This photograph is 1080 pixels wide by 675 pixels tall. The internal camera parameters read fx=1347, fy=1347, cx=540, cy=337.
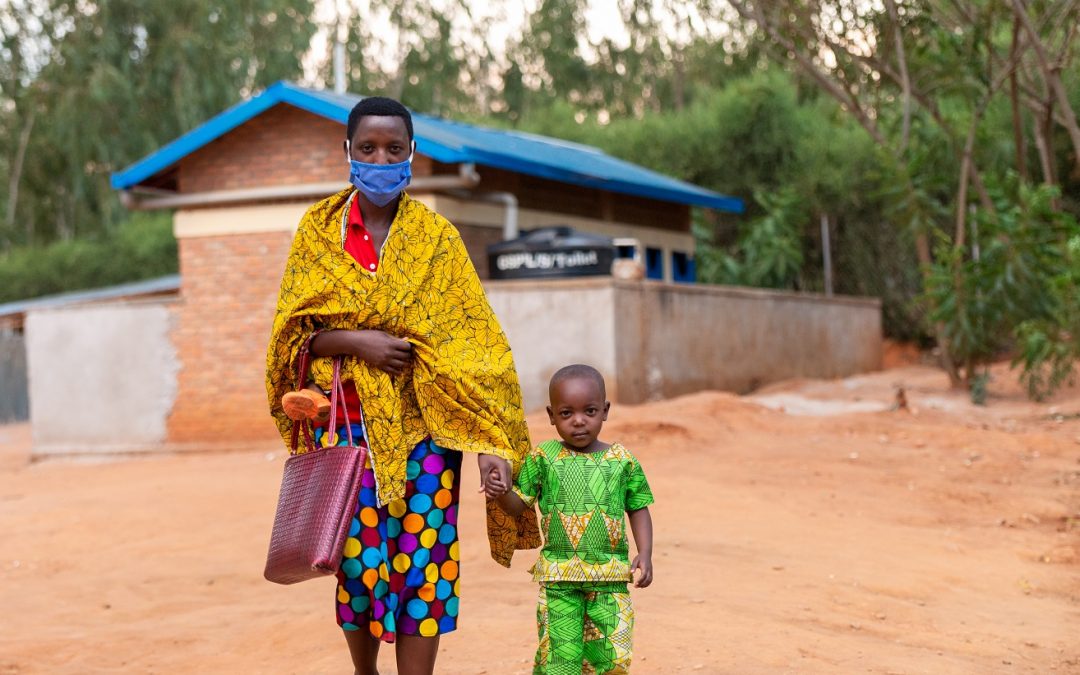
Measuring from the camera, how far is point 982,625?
18.7 ft

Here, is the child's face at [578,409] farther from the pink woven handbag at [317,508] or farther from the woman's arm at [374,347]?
the pink woven handbag at [317,508]

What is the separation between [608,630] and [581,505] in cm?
36

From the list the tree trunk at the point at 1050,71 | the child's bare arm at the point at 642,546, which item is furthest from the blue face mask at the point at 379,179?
the tree trunk at the point at 1050,71

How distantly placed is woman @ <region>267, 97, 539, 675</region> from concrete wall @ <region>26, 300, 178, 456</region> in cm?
1171

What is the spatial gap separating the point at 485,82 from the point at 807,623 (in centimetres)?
4001

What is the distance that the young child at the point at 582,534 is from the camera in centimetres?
377

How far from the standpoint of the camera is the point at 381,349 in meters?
3.61

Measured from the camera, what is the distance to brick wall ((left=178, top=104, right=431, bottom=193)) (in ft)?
49.2

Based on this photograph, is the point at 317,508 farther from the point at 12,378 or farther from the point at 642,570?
the point at 12,378

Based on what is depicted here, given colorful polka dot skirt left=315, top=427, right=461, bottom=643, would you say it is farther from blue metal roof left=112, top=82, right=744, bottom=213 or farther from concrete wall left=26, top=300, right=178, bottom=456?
concrete wall left=26, top=300, right=178, bottom=456

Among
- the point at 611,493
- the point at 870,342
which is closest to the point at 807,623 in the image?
the point at 611,493

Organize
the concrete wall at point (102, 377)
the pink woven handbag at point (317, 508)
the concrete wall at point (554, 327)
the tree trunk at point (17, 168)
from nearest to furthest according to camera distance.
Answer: the pink woven handbag at point (317, 508) < the concrete wall at point (554, 327) < the concrete wall at point (102, 377) < the tree trunk at point (17, 168)

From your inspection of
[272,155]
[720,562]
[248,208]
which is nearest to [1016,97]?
[272,155]

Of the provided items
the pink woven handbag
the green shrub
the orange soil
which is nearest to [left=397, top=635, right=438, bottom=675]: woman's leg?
the pink woven handbag
